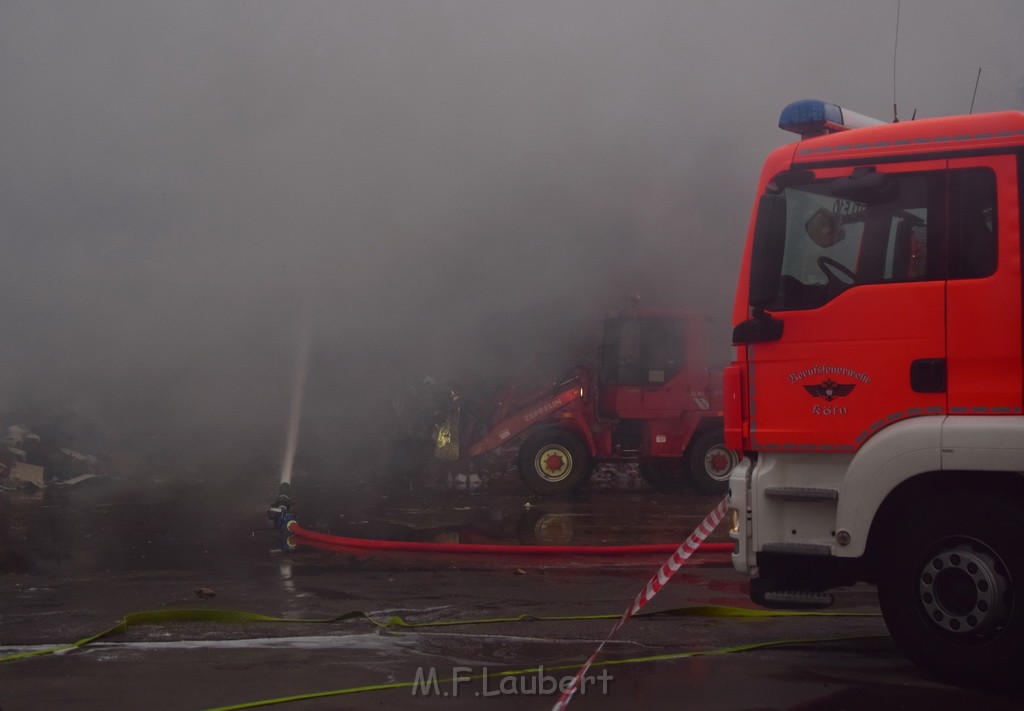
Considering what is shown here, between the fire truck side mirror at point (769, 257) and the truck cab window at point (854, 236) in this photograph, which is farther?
the fire truck side mirror at point (769, 257)

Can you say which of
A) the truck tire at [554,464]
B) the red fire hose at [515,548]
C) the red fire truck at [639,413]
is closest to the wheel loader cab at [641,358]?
the red fire truck at [639,413]

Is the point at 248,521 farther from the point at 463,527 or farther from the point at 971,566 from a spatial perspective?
the point at 971,566

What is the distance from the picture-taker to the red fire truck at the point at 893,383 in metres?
3.92

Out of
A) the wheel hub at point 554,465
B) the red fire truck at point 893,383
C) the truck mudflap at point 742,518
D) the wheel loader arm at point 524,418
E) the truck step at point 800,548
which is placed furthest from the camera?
the wheel loader arm at point 524,418

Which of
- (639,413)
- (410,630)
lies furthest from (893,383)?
(639,413)

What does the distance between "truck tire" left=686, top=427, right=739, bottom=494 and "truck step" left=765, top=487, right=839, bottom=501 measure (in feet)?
26.6

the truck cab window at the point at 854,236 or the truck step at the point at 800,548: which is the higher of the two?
the truck cab window at the point at 854,236

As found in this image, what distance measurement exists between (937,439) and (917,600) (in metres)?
0.62

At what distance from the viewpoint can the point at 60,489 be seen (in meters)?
13.8

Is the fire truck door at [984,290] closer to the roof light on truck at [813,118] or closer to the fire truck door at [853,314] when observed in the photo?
the fire truck door at [853,314]

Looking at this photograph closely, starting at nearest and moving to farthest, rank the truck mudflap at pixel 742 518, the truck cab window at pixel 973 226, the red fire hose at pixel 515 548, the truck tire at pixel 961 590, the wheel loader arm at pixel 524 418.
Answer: the truck tire at pixel 961 590 → the truck cab window at pixel 973 226 → the truck mudflap at pixel 742 518 → the red fire hose at pixel 515 548 → the wheel loader arm at pixel 524 418

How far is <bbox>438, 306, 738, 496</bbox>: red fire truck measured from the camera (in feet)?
41.1

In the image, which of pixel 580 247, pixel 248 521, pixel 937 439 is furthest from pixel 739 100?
→ pixel 937 439

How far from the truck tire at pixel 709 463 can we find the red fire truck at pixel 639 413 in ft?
0.04
